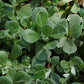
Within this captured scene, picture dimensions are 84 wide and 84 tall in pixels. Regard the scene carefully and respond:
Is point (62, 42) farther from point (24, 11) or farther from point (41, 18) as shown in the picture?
point (24, 11)

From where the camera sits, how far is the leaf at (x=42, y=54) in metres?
1.42

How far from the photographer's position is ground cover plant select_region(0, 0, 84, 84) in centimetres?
137

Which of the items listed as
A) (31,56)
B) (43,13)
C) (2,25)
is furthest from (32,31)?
(2,25)

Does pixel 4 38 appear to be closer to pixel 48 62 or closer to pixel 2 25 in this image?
pixel 2 25

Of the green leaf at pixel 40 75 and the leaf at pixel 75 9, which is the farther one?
the leaf at pixel 75 9

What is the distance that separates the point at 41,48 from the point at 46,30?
0.16m

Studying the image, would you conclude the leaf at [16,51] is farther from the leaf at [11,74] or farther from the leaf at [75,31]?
the leaf at [75,31]

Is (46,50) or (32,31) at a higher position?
(32,31)

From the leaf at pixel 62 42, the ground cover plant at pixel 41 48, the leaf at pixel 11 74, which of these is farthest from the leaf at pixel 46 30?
the leaf at pixel 11 74

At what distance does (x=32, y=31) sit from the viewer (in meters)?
1.41

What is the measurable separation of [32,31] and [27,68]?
0.26 metres

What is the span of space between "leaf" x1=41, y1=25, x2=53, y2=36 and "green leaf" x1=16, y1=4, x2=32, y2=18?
340mm

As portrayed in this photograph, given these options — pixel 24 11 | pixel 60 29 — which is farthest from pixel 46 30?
pixel 24 11

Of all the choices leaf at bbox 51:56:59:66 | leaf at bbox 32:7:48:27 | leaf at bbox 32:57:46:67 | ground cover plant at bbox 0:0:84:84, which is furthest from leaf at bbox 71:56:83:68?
leaf at bbox 32:7:48:27
